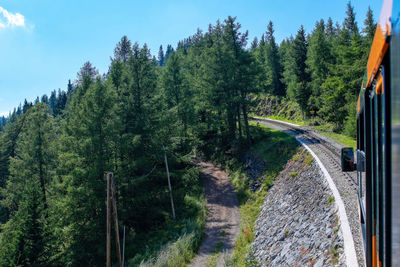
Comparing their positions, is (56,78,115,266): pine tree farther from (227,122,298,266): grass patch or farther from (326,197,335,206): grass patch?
(326,197,335,206): grass patch

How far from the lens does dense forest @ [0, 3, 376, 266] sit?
681 inches

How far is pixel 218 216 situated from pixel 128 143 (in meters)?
8.61

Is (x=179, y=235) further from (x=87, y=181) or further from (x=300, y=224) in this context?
(x=300, y=224)

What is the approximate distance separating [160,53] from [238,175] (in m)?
180

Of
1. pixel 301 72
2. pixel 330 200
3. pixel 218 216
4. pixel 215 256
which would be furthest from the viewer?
pixel 301 72

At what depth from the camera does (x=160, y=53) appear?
192 m

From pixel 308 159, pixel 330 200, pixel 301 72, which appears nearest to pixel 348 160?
pixel 330 200

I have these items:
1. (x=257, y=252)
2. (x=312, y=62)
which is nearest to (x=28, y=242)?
(x=257, y=252)

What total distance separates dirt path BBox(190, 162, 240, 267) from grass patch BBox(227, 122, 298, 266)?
58 cm

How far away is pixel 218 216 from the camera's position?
20375 millimetres

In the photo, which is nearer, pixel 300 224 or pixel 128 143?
pixel 300 224

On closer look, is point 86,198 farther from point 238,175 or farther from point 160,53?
point 160,53

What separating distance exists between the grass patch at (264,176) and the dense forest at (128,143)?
2022mm

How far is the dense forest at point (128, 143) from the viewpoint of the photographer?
681 inches
